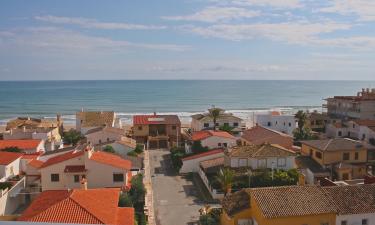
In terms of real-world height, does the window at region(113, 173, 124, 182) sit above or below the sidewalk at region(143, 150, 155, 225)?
above

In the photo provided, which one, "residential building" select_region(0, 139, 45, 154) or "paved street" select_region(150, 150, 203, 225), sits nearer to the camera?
"paved street" select_region(150, 150, 203, 225)

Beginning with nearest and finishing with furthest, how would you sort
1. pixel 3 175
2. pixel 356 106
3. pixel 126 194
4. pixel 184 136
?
pixel 126 194 < pixel 3 175 < pixel 184 136 < pixel 356 106

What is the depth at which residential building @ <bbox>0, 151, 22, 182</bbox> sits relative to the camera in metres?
37.8

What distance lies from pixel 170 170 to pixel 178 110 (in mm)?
86019

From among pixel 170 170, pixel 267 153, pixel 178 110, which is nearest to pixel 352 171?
A: pixel 267 153

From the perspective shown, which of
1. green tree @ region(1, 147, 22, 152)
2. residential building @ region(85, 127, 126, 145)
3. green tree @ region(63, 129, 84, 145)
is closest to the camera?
green tree @ region(1, 147, 22, 152)

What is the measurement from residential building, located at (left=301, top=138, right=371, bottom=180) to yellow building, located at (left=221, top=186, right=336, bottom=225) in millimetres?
15182

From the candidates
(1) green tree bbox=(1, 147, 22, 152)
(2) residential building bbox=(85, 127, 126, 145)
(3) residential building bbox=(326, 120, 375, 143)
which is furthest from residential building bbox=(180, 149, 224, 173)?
(3) residential building bbox=(326, 120, 375, 143)

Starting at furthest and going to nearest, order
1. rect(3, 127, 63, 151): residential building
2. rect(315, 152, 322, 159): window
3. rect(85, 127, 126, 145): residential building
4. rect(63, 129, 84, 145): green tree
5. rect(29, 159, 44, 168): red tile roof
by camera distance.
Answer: rect(63, 129, 84, 145): green tree → rect(85, 127, 126, 145): residential building → rect(3, 127, 63, 151): residential building → rect(315, 152, 322, 159): window → rect(29, 159, 44, 168): red tile roof

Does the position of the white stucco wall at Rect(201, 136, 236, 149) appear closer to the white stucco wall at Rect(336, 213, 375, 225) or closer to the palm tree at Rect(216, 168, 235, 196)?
the palm tree at Rect(216, 168, 235, 196)

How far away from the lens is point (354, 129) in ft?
206

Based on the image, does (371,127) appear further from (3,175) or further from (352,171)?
(3,175)

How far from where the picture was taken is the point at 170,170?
157 feet

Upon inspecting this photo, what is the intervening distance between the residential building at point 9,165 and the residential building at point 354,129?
46.8 meters
